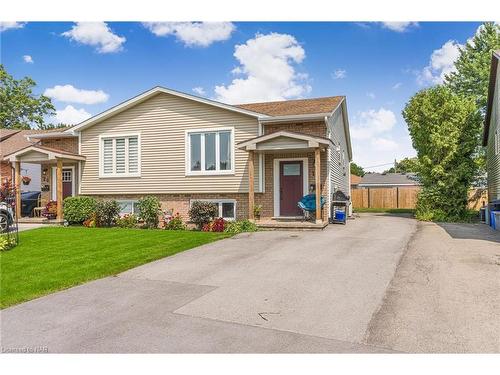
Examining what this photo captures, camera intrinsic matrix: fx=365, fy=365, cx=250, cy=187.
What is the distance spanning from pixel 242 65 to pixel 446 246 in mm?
7560

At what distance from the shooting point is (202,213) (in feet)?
45.4

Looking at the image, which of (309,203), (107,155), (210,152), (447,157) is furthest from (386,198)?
(107,155)

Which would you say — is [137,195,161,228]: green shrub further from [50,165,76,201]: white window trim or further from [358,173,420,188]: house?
[358,173,420,188]: house

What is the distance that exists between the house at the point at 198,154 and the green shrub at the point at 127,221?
1455 mm

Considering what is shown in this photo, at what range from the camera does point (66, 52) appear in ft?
34.3

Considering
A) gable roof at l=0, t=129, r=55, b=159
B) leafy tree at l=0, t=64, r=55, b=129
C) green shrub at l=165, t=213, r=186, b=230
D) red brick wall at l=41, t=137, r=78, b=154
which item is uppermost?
leafy tree at l=0, t=64, r=55, b=129

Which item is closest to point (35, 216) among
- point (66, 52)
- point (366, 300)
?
point (66, 52)

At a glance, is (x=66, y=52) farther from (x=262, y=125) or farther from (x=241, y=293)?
(x=241, y=293)

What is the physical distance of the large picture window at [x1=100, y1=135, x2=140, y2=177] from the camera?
16.3m

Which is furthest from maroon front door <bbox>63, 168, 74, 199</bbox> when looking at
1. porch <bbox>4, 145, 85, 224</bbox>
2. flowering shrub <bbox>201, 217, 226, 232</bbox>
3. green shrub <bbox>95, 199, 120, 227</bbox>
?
flowering shrub <bbox>201, 217, 226, 232</bbox>

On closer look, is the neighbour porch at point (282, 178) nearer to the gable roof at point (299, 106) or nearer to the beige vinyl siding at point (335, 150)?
the beige vinyl siding at point (335, 150)

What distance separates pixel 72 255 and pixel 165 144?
793cm

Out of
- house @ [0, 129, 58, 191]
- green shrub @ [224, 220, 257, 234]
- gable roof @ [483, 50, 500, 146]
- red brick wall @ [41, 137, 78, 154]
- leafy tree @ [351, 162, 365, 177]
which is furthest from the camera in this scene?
leafy tree @ [351, 162, 365, 177]

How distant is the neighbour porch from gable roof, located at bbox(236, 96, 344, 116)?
5.06ft
